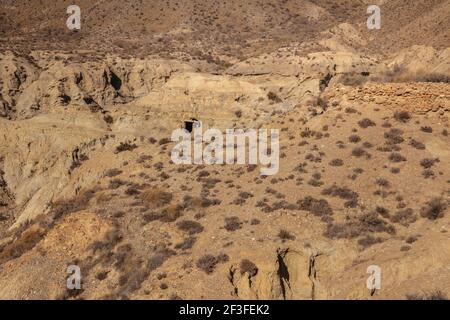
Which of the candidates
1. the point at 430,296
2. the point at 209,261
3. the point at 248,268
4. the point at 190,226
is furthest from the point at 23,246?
the point at 430,296

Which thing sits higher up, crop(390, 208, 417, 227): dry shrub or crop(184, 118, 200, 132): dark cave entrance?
crop(184, 118, 200, 132): dark cave entrance

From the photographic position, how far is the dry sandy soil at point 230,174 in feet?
63.0

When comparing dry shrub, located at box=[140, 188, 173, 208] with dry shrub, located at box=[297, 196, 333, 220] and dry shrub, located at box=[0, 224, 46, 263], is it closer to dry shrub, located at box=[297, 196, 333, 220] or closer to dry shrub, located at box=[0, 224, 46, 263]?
dry shrub, located at box=[0, 224, 46, 263]

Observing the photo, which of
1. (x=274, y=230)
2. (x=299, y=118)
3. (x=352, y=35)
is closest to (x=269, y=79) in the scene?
(x=299, y=118)

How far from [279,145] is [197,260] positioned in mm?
11660

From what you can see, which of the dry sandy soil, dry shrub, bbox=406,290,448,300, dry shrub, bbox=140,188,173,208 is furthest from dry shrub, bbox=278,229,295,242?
dry shrub, bbox=140,188,173,208

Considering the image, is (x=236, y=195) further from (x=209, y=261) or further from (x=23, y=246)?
(x=23, y=246)

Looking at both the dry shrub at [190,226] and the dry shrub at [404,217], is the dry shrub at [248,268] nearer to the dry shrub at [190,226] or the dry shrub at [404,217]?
the dry shrub at [190,226]

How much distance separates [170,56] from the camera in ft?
183

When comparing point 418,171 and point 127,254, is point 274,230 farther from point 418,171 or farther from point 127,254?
point 418,171

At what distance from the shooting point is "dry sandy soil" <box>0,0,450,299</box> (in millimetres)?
19195

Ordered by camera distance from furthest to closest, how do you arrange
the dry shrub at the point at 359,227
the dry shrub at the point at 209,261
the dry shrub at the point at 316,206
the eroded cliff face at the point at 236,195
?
the dry shrub at the point at 316,206
the dry shrub at the point at 359,227
the eroded cliff face at the point at 236,195
the dry shrub at the point at 209,261

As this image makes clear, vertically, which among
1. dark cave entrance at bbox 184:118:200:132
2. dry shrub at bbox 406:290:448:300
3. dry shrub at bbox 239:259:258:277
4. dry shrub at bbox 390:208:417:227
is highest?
dark cave entrance at bbox 184:118:200:132

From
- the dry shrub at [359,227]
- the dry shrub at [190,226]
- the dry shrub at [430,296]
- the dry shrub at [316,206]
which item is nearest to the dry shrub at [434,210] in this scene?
the dry shrub at [359,227]
